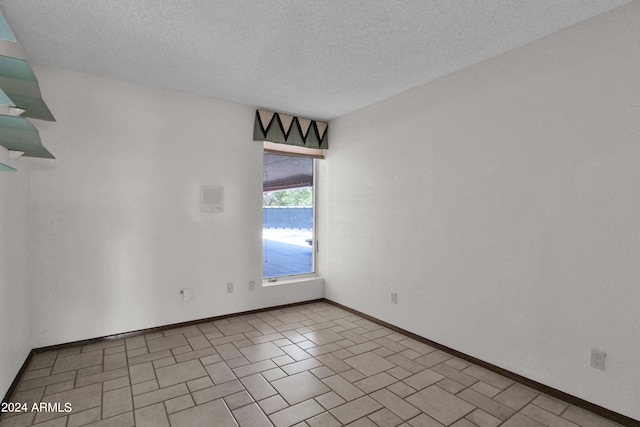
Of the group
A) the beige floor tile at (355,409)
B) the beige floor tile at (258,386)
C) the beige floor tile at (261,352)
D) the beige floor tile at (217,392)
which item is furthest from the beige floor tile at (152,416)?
the beige floor tile at (355,409)

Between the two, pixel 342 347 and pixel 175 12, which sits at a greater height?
pixel 175 12

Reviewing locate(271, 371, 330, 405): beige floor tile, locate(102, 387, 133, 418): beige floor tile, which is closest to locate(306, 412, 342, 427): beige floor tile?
locate(271, 371, 330, 405): beige floor tile

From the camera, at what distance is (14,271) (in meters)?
2.42

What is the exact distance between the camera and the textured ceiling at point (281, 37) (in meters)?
2.08

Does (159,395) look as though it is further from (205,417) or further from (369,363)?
(369,363)

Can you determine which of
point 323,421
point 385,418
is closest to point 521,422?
point 385,418

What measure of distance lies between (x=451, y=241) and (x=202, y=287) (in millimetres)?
2798

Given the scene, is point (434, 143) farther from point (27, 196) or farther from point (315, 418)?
point (27, 196)

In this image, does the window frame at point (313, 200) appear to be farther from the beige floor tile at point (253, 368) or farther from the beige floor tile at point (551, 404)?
the beige floor tile at point (551, 404)

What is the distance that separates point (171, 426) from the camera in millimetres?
1978

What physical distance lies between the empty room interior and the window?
5.0 inches

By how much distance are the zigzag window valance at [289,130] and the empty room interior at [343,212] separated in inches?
1.4

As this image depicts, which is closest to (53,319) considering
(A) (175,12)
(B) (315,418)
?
(B) (315,418)

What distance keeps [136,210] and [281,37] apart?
2.30 metres
